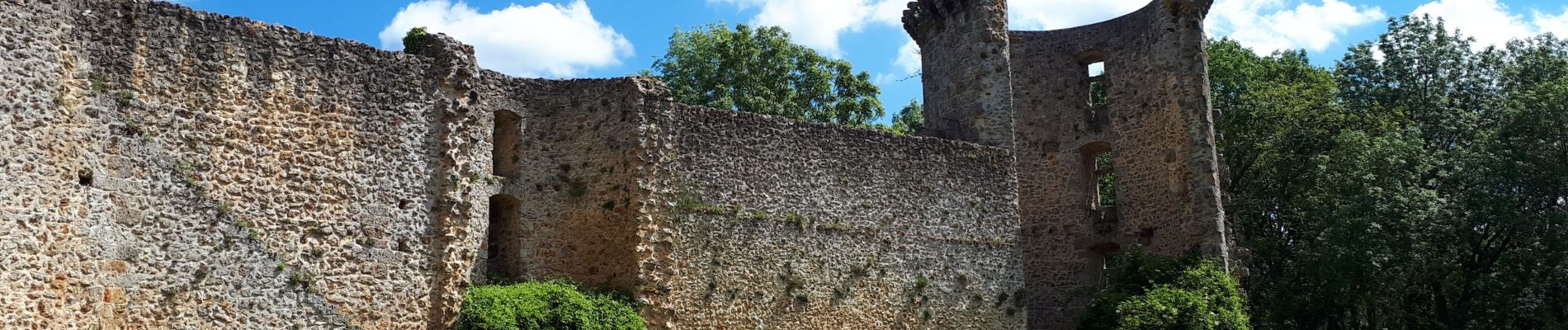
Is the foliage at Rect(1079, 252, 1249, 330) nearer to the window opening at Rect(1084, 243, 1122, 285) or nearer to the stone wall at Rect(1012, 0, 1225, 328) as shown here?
the stone wall at Rect(1012, 0, 1225, 328)

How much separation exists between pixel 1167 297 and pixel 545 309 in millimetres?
9435

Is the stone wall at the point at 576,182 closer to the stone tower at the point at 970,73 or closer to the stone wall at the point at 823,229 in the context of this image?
the stone wall at the point at 823,229

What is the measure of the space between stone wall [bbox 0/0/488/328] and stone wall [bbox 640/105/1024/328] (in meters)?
3.04

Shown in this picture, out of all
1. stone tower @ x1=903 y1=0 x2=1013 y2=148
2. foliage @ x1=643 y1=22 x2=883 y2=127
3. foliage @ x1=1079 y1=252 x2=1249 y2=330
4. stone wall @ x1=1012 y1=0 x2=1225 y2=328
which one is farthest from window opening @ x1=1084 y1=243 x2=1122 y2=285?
foliage @ x1=643 y1=22 x2=883 y2=127

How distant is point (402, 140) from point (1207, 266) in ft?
39.8

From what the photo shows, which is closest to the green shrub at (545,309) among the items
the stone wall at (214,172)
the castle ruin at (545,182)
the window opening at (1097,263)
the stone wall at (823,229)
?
the castle ruin at (545,182)

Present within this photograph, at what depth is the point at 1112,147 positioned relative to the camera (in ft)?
80.2

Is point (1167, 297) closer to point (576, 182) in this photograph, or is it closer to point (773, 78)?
point (576, 182)

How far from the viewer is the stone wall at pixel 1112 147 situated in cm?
2318

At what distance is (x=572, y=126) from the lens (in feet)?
57.8

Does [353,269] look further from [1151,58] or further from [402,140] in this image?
[1151,58]

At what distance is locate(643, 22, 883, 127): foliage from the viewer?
33375mm

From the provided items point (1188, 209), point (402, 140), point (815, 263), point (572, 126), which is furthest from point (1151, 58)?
point (402, 140)

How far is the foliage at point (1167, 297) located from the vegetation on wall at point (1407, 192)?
1565 mm
